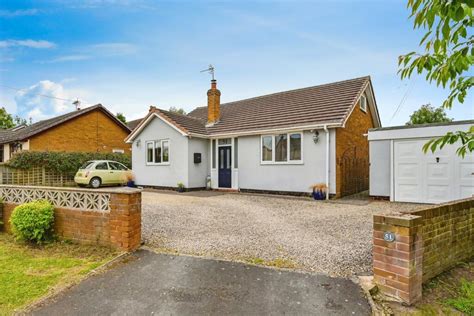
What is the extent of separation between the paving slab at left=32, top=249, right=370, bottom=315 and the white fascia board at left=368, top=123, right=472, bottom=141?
869 centimetres

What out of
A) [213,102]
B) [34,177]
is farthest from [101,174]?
[213,102]

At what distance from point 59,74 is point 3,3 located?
9164mm

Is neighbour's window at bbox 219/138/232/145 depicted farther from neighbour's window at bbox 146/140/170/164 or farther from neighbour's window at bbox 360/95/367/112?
neighbour's window at bbox 360/95/367/112

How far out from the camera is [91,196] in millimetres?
5289

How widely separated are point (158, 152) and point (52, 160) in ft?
23.1

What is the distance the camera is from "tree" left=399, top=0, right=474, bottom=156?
5.89 ft

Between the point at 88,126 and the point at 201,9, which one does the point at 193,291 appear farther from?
the point at 88,126

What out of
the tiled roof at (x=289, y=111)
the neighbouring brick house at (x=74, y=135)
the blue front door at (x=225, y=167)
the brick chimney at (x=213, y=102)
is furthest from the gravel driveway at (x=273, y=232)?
Result: the neighbouring brick house at (x=74, y=135)

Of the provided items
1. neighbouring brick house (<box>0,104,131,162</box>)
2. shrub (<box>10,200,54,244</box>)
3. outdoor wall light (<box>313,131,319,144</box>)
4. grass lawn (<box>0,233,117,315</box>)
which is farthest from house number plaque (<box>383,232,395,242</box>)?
neighbouring brick house (<box>0,104,131,162</box>)

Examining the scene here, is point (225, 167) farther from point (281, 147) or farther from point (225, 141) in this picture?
point (281, 147)

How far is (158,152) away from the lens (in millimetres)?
15953

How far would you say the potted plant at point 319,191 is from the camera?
11477mm

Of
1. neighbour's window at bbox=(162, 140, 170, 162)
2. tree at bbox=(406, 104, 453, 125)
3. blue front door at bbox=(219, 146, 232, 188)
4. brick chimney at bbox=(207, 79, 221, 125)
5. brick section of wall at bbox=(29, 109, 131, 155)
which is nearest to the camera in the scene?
blue front door at bbox=(219, 146, 232, 188)

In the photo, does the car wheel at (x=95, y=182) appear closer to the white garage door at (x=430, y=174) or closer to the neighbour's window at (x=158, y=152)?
the neighbour's window at (x=158, y=152)
